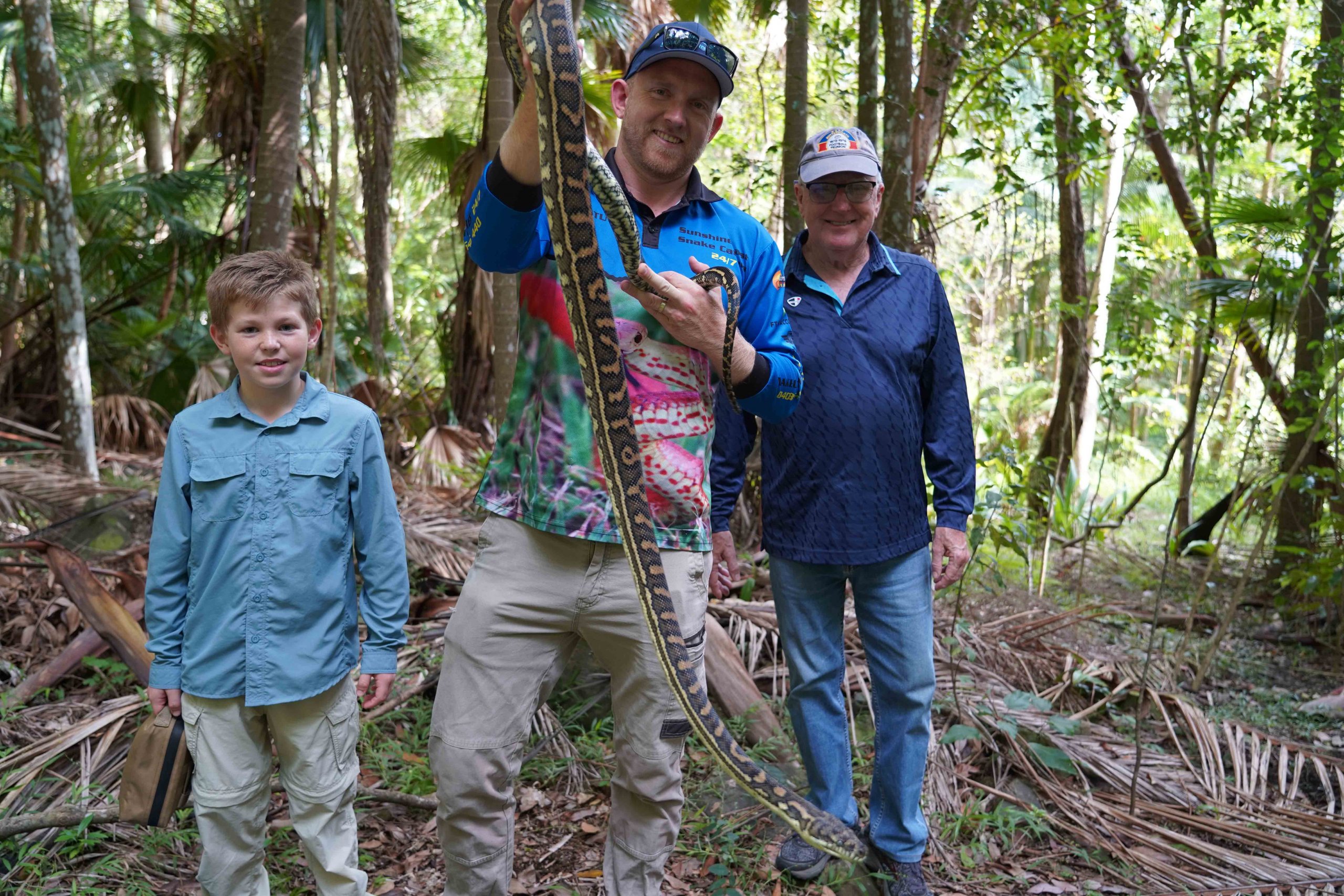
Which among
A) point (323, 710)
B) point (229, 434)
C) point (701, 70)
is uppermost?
point (701, 70)

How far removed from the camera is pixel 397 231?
21.2 metres

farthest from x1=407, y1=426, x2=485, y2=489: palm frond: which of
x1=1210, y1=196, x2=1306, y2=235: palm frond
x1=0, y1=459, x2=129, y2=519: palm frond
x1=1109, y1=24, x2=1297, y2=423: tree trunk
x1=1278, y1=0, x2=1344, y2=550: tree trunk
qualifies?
x1=1210, y1=196, x2=1306, y2=235: palm frond

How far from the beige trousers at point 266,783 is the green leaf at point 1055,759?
2936 mm

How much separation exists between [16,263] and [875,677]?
451 inches

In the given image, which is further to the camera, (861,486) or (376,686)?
(861,486)

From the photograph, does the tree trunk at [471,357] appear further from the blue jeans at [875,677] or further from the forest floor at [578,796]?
the blue jeans at [875,677]

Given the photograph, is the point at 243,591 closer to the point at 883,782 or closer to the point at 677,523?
the point at 677,523

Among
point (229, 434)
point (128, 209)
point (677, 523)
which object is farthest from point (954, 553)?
point (128, 209)

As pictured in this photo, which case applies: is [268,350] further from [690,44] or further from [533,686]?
[690,44]

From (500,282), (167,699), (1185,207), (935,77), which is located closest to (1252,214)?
(1185,207)

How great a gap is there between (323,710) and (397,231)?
20.0 metres

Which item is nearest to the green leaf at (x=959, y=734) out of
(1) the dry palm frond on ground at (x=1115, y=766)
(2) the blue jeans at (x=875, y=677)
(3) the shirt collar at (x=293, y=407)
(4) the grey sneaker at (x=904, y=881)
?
(1) the dry palm frond on ground at (x=1115, y=766)

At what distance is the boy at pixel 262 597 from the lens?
8.65 feet

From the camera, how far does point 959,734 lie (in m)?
4.05
